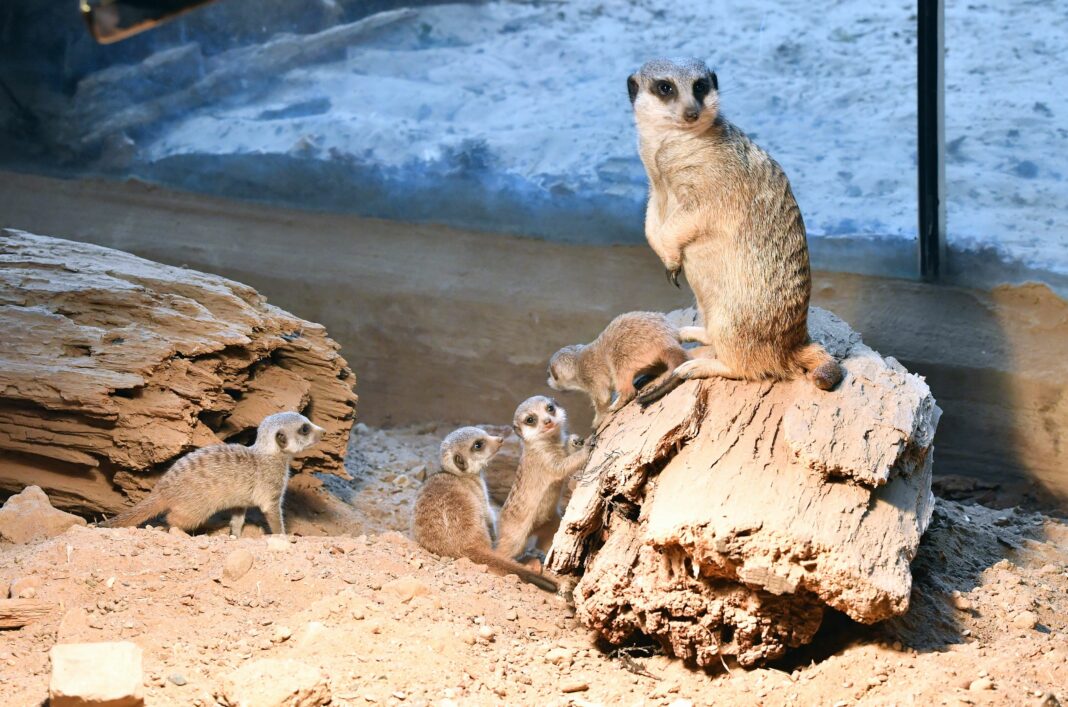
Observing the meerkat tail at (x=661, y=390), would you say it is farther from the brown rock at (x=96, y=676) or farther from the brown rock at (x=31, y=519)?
the brown rock at (x=31, y=519)

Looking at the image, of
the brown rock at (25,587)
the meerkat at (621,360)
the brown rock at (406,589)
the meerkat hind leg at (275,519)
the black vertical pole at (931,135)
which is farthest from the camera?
the black vertical pole at (931,135)

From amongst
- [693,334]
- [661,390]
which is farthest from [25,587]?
[693,334]

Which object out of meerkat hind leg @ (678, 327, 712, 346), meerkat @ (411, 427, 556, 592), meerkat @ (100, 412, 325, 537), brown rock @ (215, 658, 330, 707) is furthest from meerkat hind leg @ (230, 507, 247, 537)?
meerkat hind leg @ (678, 327, 712, 346)

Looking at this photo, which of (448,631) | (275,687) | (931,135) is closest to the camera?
(275,687)

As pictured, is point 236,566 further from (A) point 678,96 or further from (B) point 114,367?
(A) point 678,96

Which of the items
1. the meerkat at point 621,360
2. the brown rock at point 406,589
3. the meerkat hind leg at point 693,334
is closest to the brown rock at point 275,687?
the brown rock at point 406,589

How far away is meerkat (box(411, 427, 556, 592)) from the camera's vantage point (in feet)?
13.1

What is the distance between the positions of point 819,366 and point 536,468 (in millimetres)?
1329

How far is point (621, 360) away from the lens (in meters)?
4.09

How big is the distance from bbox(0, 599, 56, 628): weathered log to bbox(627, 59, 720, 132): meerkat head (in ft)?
7.98

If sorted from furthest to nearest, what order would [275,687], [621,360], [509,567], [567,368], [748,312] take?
[567,368], [621,360], [509,567], [748,312], [275,687]

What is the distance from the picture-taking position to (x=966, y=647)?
2.86 meters

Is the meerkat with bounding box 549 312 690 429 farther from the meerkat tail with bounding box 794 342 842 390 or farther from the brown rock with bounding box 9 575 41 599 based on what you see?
the brown rock with bounding box 9 575 41 599

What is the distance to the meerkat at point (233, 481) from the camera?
401 cm
